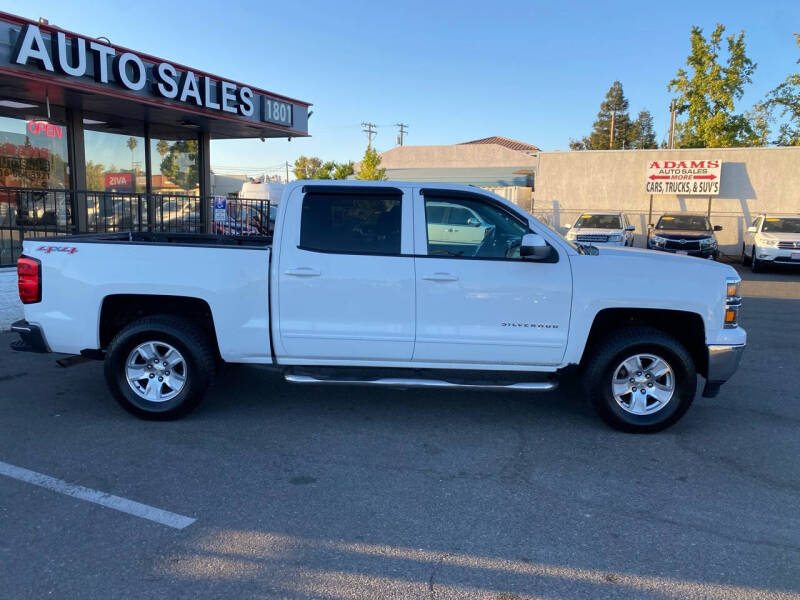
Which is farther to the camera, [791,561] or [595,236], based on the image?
[595,236]

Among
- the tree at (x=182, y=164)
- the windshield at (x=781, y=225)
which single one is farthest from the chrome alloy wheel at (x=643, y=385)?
the windshield at (x=781, y=225)

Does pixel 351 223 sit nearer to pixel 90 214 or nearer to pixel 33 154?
pixel 90 214

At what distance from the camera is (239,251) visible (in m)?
4.90

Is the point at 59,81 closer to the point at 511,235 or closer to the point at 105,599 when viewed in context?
the point at 511,235

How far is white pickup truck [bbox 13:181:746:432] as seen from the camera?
4.82 metres

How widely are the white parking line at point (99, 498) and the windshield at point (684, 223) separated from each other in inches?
745

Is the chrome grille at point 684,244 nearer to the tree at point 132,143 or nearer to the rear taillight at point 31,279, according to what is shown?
the tree at point 132,143

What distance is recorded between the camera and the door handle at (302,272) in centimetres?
486

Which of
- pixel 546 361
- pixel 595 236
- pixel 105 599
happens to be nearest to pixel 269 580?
pixel 105 599

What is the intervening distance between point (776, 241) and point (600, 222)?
15.7 feet

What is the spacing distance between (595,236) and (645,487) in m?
14.9

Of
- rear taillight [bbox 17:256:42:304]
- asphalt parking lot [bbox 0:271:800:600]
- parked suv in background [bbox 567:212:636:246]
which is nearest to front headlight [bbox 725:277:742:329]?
asphalt parking lot [bbox 0:271:800:600]

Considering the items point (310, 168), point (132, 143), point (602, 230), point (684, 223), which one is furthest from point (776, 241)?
point (310, 168)

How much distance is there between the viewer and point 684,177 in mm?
23844
